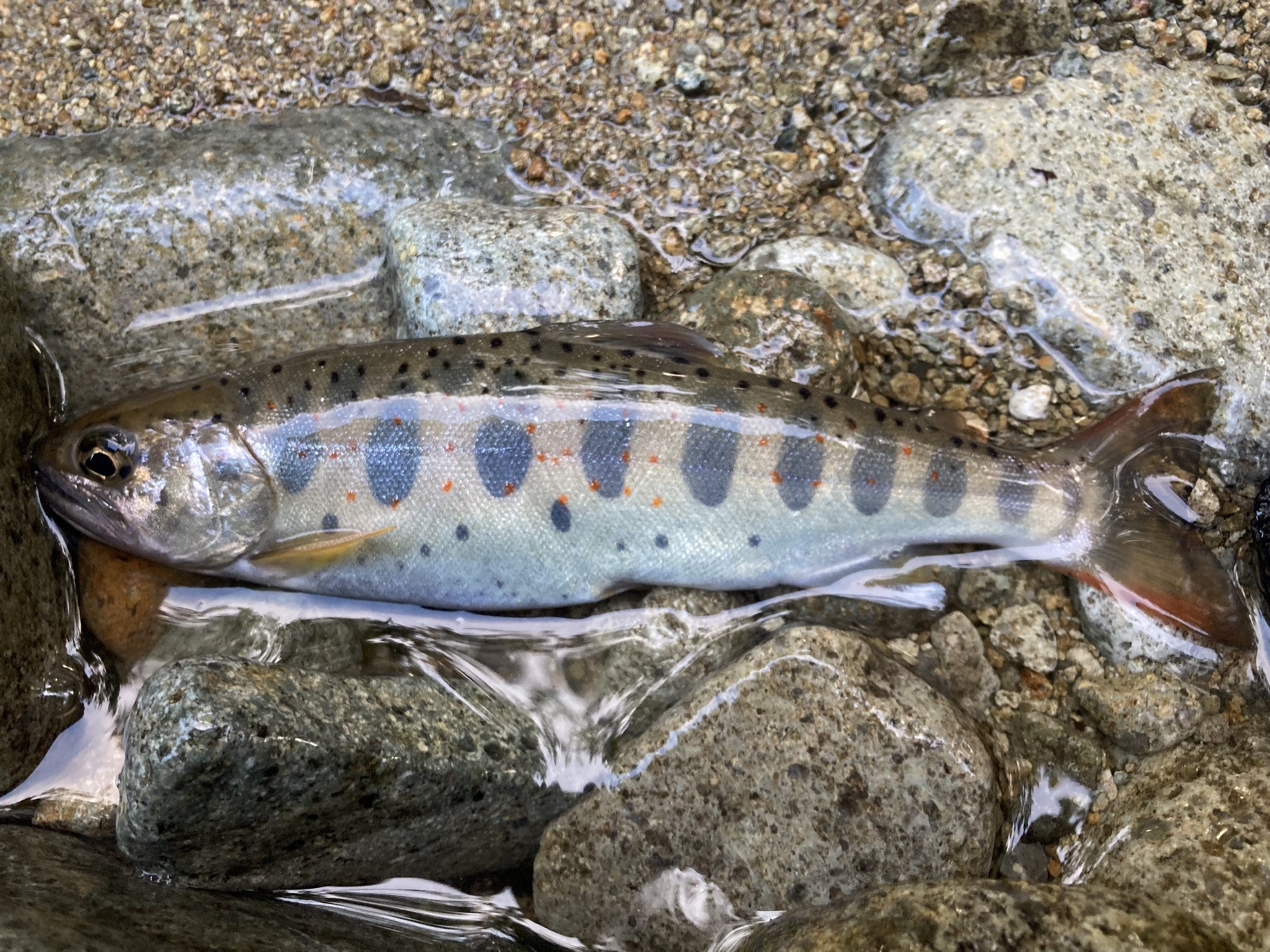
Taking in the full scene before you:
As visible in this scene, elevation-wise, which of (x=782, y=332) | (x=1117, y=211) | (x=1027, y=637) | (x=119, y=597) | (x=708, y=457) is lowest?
(x=1027, y=637)

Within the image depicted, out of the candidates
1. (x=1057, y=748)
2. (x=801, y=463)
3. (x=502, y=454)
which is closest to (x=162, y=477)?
(x=502, y=454)

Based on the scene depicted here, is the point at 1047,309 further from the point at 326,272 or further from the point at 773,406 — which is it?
the point at 326,272

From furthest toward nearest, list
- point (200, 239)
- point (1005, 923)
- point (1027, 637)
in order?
point (200, 239)
point (1027, 637)
point (1005, 923)

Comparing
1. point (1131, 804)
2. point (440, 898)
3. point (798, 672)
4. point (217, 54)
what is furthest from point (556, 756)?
point (217, 54)

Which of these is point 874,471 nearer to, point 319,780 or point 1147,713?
point 1147,713

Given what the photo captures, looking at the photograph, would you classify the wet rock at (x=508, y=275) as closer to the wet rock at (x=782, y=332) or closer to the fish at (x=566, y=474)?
the fish at (x=566, y=474)

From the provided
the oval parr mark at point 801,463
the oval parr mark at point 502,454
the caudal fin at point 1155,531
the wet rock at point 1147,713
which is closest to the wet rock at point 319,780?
the oval parr mark at point 502,454
